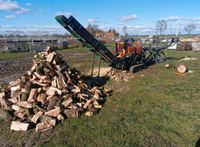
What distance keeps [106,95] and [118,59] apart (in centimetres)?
351

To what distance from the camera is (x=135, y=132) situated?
205 inches

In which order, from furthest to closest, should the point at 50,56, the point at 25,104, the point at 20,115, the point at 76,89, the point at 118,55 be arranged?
the point at 118,55 < the point at 50,56 < the point at 76,89 < the point at 25,104 < the point at 20,115

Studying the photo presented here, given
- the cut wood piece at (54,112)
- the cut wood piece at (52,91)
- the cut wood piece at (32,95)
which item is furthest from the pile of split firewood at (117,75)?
the cut wood piece at (54,112)

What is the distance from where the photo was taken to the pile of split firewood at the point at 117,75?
33.7ft

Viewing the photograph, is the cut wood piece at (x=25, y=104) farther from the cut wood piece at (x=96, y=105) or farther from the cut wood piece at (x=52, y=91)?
the cut wood piece at (x=96, y=105)

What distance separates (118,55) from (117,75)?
1582mm

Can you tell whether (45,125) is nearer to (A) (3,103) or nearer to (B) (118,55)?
(A) (3,103)

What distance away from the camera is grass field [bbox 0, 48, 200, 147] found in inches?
193

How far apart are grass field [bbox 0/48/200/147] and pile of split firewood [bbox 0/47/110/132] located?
0.84 ft

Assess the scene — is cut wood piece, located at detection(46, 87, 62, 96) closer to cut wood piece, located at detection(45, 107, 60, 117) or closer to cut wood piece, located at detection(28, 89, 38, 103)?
cut wood piece, located at detection(28, 89, 38, 103)

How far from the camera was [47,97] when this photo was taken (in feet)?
21.5

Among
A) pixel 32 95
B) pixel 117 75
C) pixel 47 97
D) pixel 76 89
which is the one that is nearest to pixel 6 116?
pixel 32 95

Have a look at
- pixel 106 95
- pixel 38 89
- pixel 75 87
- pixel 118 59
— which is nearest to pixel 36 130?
pixel 38 89

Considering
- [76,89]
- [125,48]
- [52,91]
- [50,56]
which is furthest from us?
[125,48]
